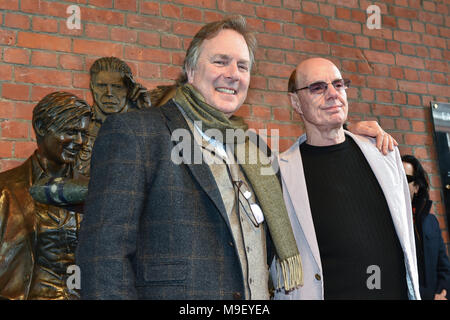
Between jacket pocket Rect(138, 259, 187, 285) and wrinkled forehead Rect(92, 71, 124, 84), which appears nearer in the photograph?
jacket pocket Rect(138, 259, 187, 285)

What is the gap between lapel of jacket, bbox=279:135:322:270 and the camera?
5.70ft

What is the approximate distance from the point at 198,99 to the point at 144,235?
48 centimetres

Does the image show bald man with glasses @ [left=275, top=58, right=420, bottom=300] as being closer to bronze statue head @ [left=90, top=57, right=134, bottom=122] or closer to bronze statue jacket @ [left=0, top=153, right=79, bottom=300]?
bronze statue jacket @ [left=0, top=153, right=79, bottom=300]

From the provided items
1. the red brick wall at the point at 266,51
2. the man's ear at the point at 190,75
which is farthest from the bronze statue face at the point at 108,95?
the man's ear at the point at 190,75

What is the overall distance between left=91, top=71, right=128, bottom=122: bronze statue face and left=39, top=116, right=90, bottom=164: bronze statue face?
592mm

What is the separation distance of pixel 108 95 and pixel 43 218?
91cm

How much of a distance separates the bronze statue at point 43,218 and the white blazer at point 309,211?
869 millimetres

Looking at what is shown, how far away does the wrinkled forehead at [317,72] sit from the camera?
2074mm

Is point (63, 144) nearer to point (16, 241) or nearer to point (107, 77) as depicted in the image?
point (16, 241)

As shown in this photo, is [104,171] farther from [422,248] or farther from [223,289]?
[422,248]

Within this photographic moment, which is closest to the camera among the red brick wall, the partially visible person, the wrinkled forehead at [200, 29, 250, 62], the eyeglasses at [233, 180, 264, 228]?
the eyeglasses at [233, 180, 264, 228]

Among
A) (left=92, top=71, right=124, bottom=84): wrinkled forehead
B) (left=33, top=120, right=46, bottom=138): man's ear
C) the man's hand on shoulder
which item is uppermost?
(left=92, top=71, right=124, bottom=84): wrinkled forehead

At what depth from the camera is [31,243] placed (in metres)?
1.97

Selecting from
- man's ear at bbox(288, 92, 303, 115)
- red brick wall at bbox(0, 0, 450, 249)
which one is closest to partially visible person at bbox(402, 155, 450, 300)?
red brick wall at bbox(0, 0, 450, 249)
